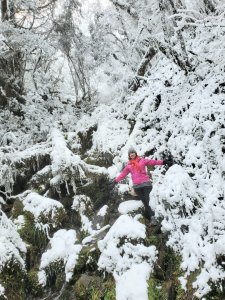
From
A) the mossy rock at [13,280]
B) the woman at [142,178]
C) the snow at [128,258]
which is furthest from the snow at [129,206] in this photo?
the mossy rock at [13,280]

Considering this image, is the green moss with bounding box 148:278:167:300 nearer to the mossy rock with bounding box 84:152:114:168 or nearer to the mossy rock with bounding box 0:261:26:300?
the mossy rock with bounding box 0:261:26:300

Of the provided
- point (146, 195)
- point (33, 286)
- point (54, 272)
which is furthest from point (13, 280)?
point (146, 195)

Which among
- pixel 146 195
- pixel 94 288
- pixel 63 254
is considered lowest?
pixel 94 288

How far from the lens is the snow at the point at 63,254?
7.12 m

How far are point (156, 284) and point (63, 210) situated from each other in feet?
10.7

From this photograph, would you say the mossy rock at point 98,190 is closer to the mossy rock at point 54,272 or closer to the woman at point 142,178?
the woman at point 142,178

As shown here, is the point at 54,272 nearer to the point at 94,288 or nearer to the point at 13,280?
the point at 13,280

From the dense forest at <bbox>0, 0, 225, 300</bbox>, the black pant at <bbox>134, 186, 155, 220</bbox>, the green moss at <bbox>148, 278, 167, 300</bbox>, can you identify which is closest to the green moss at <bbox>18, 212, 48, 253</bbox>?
the dense forest at <bbox>0, 0, 225, 300</bbox>

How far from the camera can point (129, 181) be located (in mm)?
9000

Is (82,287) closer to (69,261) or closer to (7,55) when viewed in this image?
(69,261)

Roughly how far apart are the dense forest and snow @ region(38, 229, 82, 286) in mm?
23

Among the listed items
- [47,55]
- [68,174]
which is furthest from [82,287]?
[47,55]

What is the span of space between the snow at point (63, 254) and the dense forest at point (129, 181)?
0.07ft

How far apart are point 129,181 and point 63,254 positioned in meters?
2.50
